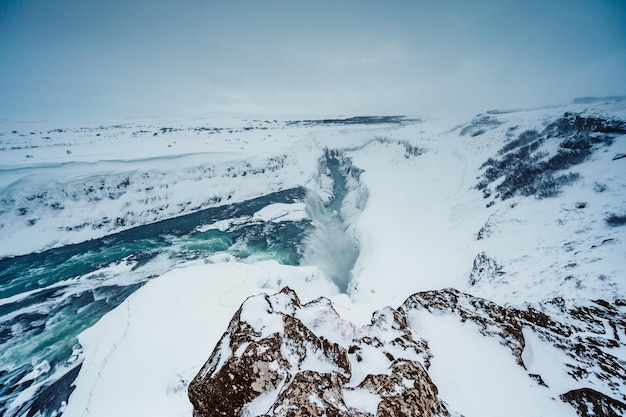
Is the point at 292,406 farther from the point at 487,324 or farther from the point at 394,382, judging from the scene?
the point at 487,324

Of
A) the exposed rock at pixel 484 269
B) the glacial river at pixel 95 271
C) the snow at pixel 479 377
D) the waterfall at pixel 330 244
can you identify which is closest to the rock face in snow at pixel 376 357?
the snow at pixel 479 377

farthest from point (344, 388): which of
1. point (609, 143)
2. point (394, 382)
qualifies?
point (609, 143)

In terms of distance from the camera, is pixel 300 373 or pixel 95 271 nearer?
pixel 300 373

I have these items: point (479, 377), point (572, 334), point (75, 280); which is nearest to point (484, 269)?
point (572, 334)

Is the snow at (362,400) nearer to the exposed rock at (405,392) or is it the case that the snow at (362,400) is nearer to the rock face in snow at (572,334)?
the exposed rock at (405,392)

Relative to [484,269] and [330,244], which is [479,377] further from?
[330,244]
